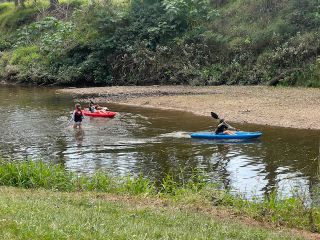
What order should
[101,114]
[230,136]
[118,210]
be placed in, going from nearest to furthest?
[118,210], [230,136], [101,114]

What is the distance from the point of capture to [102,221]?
8.14 metres

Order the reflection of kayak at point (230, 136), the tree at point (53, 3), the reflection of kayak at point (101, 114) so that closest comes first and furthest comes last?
the reflection of kayak at point (230, 136), the reflection of kayak at point (101, 114), the tree at point (53, 3)

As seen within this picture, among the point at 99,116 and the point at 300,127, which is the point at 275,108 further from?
the point at 99,116

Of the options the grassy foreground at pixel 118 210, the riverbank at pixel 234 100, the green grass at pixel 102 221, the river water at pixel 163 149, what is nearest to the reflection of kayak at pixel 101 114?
the river water at pixel 163 149

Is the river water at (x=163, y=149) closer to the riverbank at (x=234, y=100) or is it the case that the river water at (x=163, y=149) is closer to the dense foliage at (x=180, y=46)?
the riverbank at (x=234, y=100)

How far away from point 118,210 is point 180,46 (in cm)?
3518

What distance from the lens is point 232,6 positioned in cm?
4653

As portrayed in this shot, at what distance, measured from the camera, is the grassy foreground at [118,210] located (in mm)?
7367

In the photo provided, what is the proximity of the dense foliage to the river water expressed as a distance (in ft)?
42.6

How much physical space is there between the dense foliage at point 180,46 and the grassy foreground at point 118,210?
2642 centimetres

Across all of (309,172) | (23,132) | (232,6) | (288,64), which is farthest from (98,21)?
(309,172)

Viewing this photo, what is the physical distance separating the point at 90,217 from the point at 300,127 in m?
16.3

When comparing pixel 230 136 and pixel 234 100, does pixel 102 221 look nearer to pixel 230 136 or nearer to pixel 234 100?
pixel 230 136

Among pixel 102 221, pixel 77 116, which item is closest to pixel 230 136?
pixel 77 116
